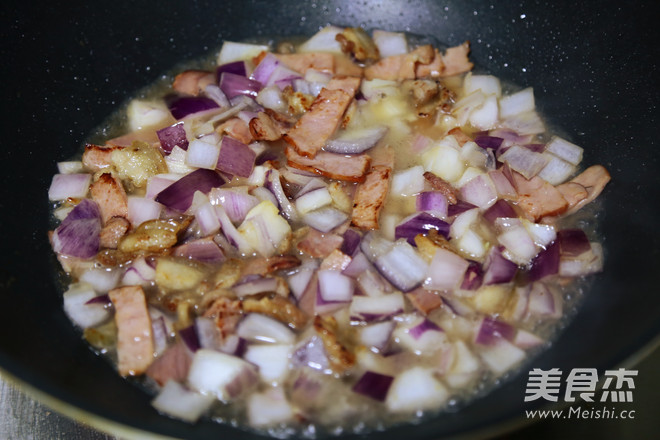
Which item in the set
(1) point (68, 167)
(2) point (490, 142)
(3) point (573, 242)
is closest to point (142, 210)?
(1) point (68, 167)

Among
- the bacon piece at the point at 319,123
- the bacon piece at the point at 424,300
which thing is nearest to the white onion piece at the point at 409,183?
the bacon piece at the point at 319,123

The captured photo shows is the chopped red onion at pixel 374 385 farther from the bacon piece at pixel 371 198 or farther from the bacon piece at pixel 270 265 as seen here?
the bacon piece at pixel 371 198

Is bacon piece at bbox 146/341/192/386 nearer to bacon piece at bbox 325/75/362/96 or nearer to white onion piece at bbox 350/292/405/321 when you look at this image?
white onion piece at bbox 350/292/405/321

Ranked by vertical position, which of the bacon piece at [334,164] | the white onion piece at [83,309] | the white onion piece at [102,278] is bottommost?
the white onion piece at [83,309]

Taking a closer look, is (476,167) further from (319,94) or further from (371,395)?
(371,395)

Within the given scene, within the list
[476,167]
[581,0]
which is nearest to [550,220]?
[476,167]
